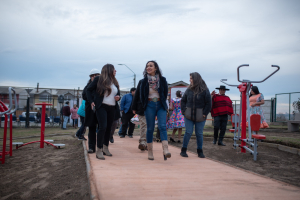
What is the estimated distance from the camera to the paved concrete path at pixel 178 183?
9.80 feet

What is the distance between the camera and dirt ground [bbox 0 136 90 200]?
3727 mm

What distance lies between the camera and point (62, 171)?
4.94 metres

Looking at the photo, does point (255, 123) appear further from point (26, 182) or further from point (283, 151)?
point (26, 182)

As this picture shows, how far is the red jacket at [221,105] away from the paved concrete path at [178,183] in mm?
3910

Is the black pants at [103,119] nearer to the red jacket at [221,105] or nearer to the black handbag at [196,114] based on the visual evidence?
the black handbag at [196,114]

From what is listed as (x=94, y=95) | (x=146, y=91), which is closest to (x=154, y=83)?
(x=146, y=91)

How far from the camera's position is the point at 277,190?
3.26 metres

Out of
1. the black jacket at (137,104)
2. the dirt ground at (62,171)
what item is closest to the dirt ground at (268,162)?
the dirt ground at (62,171)

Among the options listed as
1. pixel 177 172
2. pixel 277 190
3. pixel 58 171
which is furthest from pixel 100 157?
pixel 277 190

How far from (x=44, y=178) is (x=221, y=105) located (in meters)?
5.81

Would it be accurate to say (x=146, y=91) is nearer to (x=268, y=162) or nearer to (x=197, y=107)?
(x=197, y=107)

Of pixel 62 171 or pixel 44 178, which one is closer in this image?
pixel 44 178

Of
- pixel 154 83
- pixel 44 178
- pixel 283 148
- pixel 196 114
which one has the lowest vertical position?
pixel 44 178

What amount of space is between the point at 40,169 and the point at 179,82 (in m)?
24.3
